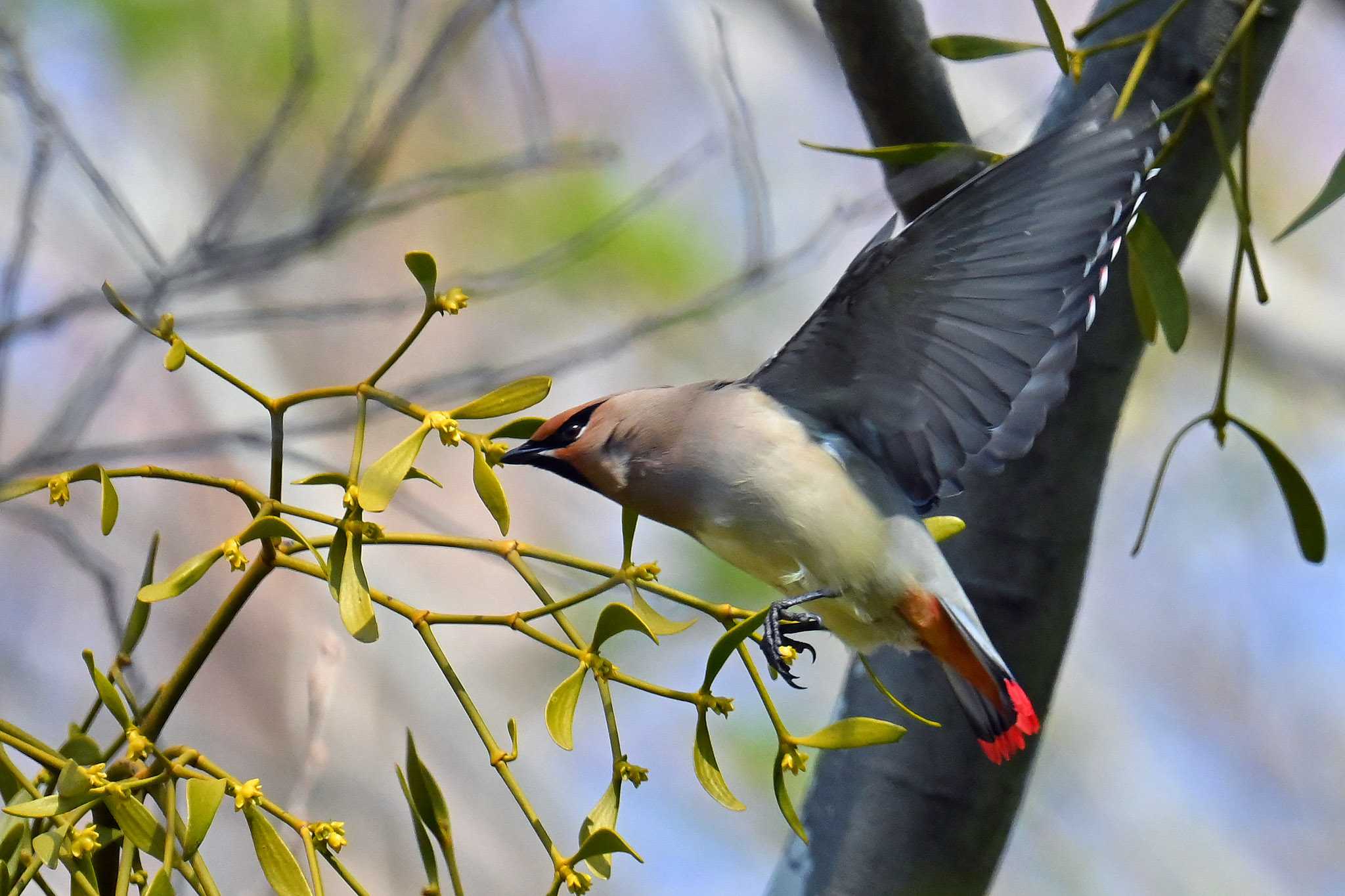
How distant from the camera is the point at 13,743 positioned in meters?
0.50

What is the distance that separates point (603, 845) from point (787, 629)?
29 cm

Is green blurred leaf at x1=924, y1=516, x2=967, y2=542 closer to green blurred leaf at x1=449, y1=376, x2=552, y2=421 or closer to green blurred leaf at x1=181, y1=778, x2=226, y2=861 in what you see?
green blurred leaf at x1=449, y1=376, x2=552, y2=421

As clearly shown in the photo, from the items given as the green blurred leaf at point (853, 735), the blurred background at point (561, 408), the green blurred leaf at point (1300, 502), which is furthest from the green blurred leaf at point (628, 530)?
the blurred background at point (561, 408)

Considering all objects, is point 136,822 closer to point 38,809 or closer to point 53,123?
point 38,809

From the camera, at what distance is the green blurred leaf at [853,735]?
0.55 meters

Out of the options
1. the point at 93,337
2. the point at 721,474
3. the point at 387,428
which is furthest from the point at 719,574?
the point at 721,474

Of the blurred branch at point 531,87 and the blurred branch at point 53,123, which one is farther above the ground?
the blurred branch at point 531,87

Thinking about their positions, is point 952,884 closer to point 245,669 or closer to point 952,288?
point 952,288

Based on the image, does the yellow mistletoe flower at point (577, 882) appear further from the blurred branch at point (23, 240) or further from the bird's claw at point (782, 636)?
the blurred branch at point (23, 240)

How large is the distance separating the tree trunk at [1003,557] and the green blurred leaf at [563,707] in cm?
31

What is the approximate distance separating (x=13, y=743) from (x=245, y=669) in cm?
283

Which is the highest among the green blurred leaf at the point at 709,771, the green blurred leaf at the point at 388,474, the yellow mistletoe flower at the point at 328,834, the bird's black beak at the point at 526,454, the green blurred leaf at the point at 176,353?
the bird's black beak at the point at 526,454

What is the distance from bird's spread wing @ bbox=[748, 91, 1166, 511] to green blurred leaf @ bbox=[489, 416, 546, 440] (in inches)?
6.3

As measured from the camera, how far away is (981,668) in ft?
2.54
